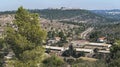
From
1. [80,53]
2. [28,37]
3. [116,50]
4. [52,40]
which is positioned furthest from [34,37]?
[52,40]

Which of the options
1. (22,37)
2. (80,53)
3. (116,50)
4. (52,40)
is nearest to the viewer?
(22,37)

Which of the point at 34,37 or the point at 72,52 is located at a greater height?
the point at 34,37

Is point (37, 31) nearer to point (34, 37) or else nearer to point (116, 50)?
point (34, 37)

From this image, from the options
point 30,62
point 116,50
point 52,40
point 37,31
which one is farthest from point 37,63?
point 52,40

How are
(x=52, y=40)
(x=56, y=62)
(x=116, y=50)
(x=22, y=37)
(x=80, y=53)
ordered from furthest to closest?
(x=52, y=40) < (x=80, y=53) < (x=56, y=62) < (x=116, y=50) < (x=22, y=37)

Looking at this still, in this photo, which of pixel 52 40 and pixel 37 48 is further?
pixel 52 40

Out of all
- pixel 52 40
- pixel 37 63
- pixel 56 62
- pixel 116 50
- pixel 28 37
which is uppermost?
pixel 28 37
